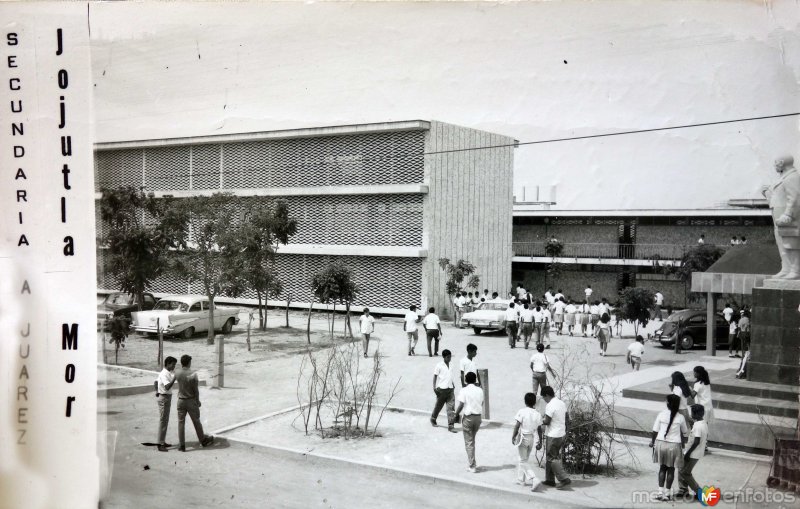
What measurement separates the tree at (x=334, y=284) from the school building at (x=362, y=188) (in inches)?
17.8

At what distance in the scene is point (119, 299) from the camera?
11086 millimetres

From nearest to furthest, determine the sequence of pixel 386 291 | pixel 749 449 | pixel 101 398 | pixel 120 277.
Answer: pixel 101 398, pixel 749 449, pixel 120 277, pixel 386 291

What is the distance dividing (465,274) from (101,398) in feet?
43.8

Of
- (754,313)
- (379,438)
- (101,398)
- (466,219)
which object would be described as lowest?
(379,438)

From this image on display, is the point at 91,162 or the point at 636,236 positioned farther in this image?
the point at 636,236

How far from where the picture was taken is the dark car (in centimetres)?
1889

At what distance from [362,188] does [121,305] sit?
5.89m

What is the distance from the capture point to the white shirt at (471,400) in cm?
775

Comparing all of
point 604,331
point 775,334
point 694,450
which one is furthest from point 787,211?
point 604,331

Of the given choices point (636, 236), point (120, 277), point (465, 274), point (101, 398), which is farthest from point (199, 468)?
point (636, 236)

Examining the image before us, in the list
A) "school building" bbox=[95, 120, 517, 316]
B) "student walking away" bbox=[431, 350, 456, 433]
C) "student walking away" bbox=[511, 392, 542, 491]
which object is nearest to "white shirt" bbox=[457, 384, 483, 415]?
"student walking away" bbox=[511, 392, 542, 491]

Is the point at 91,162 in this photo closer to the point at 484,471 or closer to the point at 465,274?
the point at 484,471

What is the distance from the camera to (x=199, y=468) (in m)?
7.99

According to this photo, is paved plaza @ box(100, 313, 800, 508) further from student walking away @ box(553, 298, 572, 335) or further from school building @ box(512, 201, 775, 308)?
school building @ box(512, 201, 775, 308)
